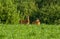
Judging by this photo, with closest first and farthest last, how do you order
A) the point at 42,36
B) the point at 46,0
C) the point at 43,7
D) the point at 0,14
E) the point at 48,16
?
the point at 42,36 → the point at 0,14 → the point at 48,16 → the point at 43,7 → the point at 46,0

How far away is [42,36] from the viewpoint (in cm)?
1009

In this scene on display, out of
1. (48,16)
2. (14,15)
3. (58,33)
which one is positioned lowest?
(48,16)

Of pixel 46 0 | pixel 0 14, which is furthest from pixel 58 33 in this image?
pixel 46 0

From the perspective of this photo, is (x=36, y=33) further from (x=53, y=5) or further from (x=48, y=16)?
(x=53, y=5)

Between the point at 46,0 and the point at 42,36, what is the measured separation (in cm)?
7330

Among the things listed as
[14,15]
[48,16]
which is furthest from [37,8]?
[14,15]

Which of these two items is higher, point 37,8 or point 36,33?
point 36,33

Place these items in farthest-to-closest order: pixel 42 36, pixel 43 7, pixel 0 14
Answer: pixel 43 7 < pixel 0 14 < pixel 42 36

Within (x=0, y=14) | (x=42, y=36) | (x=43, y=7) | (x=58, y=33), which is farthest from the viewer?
(x=43, y=7)

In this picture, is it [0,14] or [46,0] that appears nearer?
[0,14]

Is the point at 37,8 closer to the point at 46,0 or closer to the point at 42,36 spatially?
the point at 46,0

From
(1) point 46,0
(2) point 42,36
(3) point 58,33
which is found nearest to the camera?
(2) point 42,36

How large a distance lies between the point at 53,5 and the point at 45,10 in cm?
458

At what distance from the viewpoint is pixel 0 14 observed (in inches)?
2024
